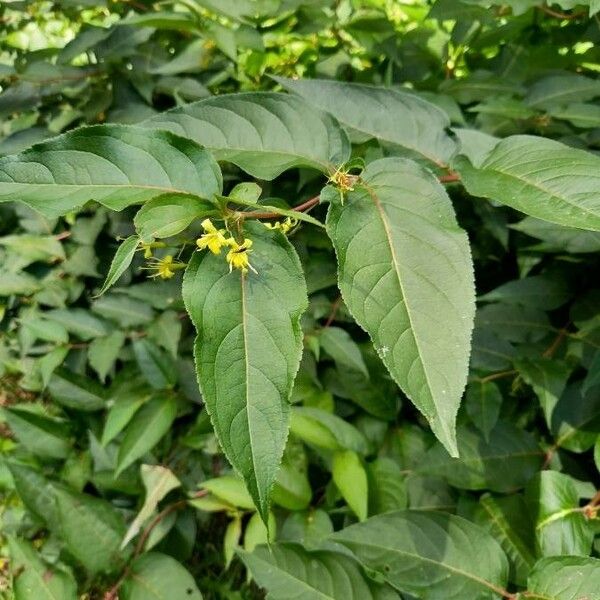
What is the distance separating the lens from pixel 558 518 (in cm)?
98

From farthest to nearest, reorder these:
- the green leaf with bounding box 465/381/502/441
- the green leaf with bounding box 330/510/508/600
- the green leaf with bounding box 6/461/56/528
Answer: the green leaf with bounding box 6/461/56/528 → the green leaf with bounding box 465/381/502/441 → the green leaf with bounding box 330/510/508/600

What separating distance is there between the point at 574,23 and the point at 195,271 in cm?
123

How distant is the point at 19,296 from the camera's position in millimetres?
1667

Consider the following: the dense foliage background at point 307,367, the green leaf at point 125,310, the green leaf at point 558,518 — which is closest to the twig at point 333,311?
the dense foliage background at point 307,367

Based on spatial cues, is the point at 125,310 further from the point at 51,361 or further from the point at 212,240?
the point at 212,240

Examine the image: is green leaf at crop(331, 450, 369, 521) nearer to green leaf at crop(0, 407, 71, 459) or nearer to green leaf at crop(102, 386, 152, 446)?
green leaf at crop(102, 386, 152, 446)

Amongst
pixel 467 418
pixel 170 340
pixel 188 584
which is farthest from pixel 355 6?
pixel 188 584

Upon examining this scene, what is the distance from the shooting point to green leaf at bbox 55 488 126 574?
1275mm

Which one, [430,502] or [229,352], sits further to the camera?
[430,502]

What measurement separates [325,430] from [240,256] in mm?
679

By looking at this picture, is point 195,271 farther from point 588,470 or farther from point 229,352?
point 588,470

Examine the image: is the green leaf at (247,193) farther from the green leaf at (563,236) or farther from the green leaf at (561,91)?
the green leaf at (561,91)

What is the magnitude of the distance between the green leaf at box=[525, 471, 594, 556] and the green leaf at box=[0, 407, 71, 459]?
3.57 feet

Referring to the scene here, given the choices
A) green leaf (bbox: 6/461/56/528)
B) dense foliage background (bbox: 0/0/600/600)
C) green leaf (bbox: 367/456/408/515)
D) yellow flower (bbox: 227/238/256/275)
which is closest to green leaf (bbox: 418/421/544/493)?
dense foliage background (bbox: 0/0/600/600)
